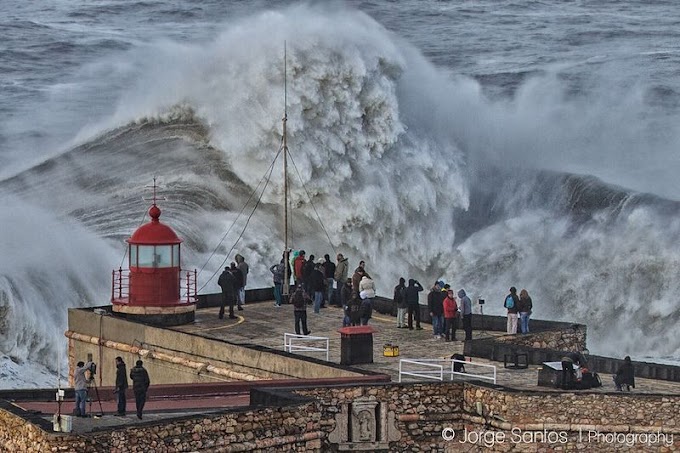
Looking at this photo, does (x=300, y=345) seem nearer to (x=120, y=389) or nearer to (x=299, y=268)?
(x=299, y=268)

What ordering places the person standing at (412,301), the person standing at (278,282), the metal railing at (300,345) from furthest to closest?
1. the person standing at (278,282)
2. the person standing at (412,301)
3. the metal railing at (300,345)

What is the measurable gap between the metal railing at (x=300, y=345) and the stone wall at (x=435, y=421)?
300 centimetres

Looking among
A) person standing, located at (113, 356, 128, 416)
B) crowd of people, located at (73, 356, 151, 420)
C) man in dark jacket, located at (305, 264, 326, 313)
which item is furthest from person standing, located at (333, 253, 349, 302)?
person standing, located at (113, 356, 128, 416)

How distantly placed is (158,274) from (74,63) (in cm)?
3798

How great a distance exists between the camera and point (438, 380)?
23828mm

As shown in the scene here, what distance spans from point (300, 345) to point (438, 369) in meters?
2.86

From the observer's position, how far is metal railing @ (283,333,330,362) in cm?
2653

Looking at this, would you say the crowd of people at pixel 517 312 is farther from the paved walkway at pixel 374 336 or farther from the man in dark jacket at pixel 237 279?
the man in dark jacket at pixel 237 279

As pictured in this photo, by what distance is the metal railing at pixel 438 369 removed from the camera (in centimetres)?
2431

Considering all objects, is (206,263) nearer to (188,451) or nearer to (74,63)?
(188,451)

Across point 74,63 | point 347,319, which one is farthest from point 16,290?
point 74,63

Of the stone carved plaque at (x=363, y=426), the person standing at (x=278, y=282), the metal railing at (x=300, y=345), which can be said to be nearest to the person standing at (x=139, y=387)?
the stone carved plaque at (x=363, y=426)

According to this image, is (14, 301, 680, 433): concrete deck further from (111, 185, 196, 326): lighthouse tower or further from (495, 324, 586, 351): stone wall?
(495, 324, 586, 351): stone wall

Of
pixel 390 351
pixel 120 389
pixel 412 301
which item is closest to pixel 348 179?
pixel 412 301
